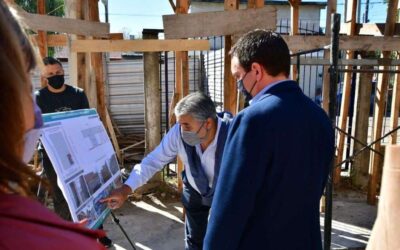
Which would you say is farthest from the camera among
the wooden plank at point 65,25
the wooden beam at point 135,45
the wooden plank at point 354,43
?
the wooden plank at point 354,43

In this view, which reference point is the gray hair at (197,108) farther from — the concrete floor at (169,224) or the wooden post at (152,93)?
the wooden post at (152,93)

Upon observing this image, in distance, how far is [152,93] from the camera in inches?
203

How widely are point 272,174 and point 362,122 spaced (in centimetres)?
441

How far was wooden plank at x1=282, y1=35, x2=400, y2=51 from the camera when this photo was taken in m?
3.89

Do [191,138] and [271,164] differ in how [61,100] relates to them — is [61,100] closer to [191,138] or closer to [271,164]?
[191,138]

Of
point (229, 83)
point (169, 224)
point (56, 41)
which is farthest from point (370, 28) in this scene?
point (56, 41)

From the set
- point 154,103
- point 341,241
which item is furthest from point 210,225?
point 154,103

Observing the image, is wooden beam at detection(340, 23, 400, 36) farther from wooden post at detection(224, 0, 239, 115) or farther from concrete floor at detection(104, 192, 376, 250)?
concrete floor at detection(104, 192, 376, 250)

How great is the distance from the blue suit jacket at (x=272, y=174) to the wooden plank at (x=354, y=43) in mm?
2222

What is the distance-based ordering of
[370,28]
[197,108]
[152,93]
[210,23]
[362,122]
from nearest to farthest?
[197,108]
[210,23]
[152,93]
[370,28]
[362,122]

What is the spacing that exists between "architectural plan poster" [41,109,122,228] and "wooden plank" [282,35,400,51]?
2359 millimetres

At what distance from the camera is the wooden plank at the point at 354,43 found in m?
3.89

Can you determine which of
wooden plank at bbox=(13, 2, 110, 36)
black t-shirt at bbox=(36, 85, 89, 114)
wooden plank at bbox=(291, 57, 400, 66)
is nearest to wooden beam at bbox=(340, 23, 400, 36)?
wooden plank at bbox=(291, 57, 400, 66)

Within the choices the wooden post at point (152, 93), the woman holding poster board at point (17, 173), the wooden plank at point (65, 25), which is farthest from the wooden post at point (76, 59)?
the woman holding poster board at point (17, 173)
